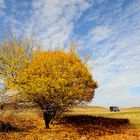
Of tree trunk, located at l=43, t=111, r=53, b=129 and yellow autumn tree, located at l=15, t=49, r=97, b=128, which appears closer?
yellow autumn tree, located at l=15, t=49, r=97, b=128

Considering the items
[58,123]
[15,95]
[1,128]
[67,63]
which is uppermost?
[67,63]

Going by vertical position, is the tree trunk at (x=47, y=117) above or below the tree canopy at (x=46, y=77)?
below

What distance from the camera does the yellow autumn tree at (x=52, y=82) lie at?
31.0 m

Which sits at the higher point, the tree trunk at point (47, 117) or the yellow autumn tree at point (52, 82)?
the yellow autumn tree at point (52, 82)

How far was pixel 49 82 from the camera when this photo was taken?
31031 mm

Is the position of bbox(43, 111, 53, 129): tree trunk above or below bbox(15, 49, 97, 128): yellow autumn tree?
below


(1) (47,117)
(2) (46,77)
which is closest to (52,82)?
(2) (46,77)

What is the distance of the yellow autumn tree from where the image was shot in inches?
1222

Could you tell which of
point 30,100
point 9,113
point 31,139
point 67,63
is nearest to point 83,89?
point 67,63

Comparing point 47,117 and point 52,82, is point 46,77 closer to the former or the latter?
point 52,82

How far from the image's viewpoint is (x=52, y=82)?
31.0 m

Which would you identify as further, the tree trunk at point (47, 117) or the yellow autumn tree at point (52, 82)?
the tree trunk at point (47, 117)

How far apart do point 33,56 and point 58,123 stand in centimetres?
793

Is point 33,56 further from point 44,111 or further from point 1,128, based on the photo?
point 1,128
